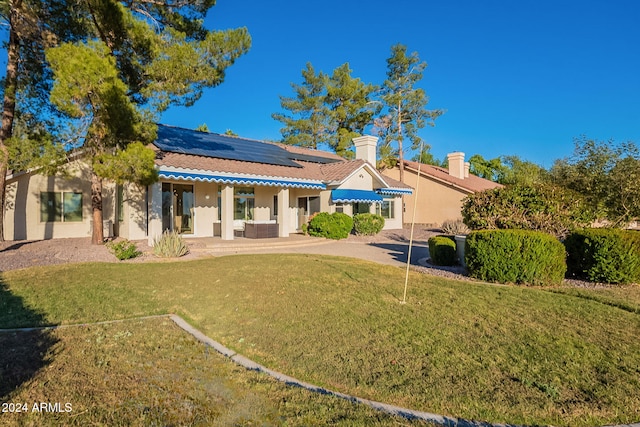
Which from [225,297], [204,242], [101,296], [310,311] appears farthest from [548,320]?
[204,242]

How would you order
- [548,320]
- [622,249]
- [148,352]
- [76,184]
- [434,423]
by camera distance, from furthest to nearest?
1. [76,184]
2. [622,249]
3. [548,320]
4. [148,352]
5. [434,423]

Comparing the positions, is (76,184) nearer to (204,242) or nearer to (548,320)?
(204,242)

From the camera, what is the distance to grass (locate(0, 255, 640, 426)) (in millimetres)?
4527

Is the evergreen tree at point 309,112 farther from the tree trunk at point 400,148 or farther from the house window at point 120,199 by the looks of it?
the house window at point 120,199

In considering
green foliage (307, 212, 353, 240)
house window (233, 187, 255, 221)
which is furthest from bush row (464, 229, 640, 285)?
house window (233, 187, 255, 221)

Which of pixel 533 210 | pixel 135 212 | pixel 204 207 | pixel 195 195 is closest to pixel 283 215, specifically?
pixel 204 207

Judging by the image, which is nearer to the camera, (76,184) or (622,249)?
(622,249)

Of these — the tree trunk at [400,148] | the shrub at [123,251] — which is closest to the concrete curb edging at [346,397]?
the shrub at [123,251]

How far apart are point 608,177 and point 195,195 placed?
74.8 ft

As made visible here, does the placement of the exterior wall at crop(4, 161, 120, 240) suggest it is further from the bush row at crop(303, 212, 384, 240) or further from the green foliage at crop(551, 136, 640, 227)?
the green foliage at crop(551, 136, 640, 227)

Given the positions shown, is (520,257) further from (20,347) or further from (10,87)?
(10,87)

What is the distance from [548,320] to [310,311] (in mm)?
4891

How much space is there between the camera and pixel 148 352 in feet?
18.5

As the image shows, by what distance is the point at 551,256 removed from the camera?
10.8 m
